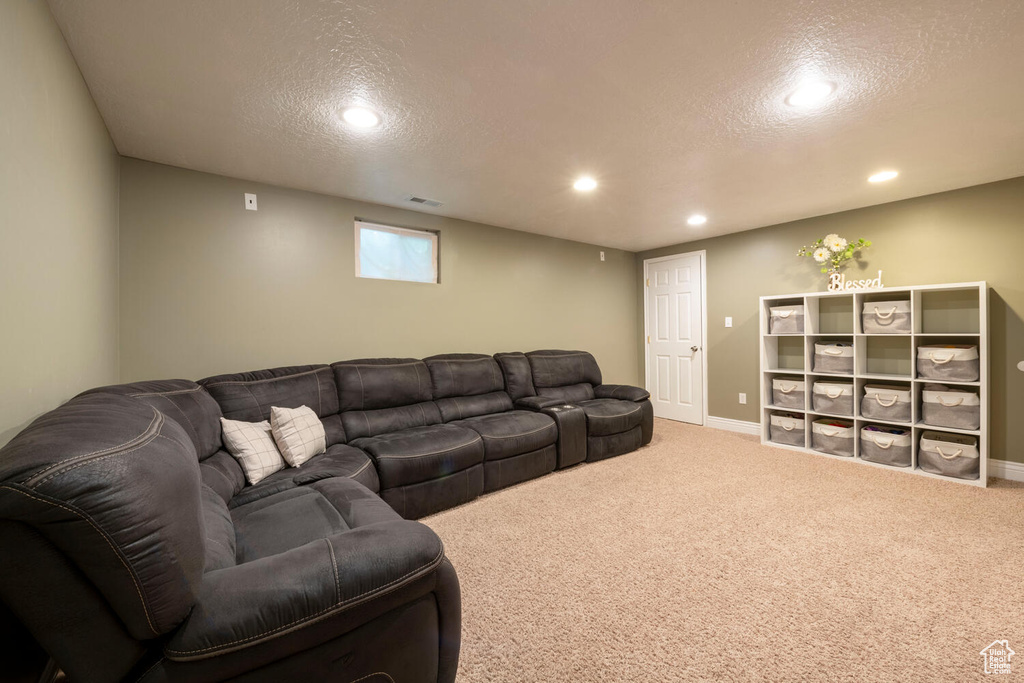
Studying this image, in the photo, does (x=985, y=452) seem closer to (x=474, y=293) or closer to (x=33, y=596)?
(x=474, y=293)

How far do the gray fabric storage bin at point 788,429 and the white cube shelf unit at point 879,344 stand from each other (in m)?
0.03

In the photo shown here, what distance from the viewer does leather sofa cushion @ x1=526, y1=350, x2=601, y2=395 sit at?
444 centimetres

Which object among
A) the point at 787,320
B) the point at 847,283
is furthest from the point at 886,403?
the point at 847,283

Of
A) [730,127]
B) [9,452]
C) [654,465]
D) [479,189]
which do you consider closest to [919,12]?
[730,127]

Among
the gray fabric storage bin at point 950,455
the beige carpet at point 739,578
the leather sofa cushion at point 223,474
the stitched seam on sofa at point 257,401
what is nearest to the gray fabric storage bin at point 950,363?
the gray fabric storage bin at point 950,455

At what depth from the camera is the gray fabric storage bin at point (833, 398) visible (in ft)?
12.4

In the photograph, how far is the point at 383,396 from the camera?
3.31 meters

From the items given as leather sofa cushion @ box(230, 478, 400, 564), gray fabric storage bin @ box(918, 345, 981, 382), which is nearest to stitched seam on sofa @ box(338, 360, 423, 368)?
leather sofa cushion @ box(230, 478, 400, 564)

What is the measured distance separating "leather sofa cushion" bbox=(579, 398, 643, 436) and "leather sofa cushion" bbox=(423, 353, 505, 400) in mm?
939

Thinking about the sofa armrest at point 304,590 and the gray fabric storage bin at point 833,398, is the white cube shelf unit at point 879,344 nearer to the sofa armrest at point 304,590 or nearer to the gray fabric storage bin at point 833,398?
the gray fabric storage bin at point 833,398

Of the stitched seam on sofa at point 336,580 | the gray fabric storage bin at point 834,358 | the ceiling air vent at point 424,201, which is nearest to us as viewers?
the stitched seam on sofa at point 336,580

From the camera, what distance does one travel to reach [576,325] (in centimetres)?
534

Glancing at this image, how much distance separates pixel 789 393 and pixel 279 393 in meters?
4.66

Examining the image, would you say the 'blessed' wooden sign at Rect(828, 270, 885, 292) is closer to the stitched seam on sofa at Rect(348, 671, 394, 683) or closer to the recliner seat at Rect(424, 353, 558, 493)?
the recliner seat at Rect(424, 353, 558, 493)
